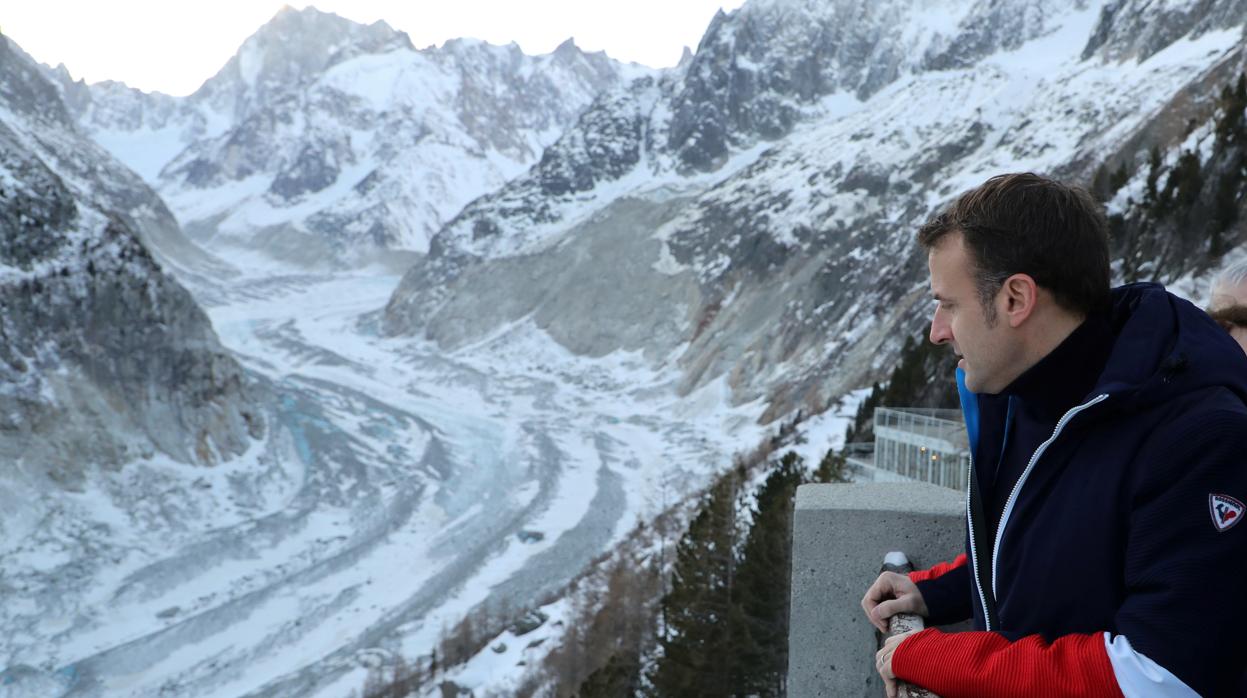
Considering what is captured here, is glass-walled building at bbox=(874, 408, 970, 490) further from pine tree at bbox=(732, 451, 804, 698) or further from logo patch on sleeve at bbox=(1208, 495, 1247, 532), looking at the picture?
logo patch on sleeve at bbox=(1208, 495, 1247, 532)

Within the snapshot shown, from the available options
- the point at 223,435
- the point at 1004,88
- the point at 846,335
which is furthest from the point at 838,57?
the point at 223,435

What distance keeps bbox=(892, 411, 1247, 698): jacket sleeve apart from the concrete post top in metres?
1.27

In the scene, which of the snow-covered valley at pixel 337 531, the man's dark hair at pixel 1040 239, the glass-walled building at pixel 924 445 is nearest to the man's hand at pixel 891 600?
the man's dark hair at pixel 1040 239

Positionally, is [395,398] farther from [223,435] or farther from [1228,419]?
[1228,419]

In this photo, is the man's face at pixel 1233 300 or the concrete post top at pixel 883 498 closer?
the man's face at pixel 1233 300

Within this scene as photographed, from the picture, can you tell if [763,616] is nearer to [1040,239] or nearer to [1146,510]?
[1040,239]

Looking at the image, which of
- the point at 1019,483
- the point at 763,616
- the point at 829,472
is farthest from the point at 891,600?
the point at 829,472

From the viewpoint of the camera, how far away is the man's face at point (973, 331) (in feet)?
6.48

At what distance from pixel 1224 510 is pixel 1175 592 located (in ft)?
0.54

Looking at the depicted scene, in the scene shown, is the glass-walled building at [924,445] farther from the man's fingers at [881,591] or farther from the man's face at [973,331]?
the man's face at [973,331]

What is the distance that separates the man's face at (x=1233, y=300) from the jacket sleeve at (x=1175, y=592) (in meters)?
1.47

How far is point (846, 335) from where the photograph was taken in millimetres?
51406

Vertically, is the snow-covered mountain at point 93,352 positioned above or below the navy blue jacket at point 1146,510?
below

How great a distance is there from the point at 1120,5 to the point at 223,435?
70.3m
